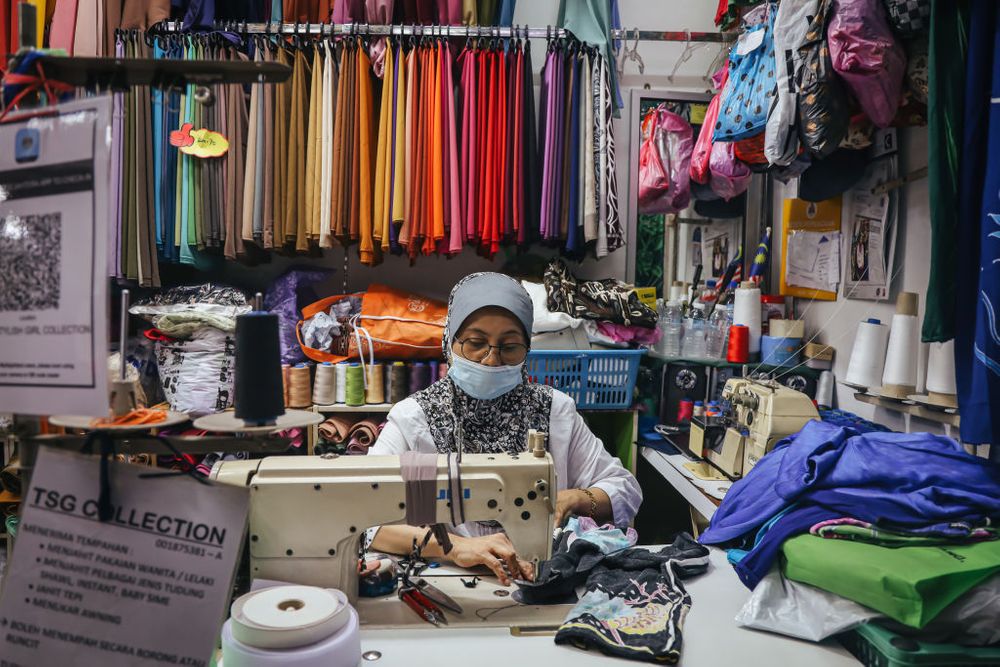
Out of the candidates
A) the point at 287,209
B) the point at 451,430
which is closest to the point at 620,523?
the point at 451,430

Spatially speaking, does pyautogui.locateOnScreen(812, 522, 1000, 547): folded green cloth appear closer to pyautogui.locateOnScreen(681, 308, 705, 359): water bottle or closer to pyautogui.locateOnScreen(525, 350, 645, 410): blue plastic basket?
pyautogui.locateOnScreen(525, 350, 645, 410): blue plastic basket

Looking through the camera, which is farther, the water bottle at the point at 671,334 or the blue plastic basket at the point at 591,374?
the water bottle at the point at 671,334

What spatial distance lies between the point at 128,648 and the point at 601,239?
2.57m

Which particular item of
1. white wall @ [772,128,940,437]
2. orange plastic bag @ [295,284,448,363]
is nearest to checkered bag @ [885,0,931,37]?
white wall @ [772,128,940,437]

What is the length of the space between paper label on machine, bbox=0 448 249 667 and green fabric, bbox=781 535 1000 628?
3.20 feet

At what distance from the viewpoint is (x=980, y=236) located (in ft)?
4.61

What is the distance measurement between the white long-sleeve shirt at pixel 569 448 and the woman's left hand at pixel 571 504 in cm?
12

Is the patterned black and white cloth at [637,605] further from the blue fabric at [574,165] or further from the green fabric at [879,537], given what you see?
the blue fabric at [574,165]

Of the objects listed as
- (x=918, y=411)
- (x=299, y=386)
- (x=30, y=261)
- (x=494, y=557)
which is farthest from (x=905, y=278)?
(x=30, y=261)

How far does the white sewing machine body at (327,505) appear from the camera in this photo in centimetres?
115

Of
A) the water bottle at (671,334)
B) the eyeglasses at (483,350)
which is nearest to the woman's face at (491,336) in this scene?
the eyeglasses at (483,350)

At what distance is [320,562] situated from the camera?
1163mm

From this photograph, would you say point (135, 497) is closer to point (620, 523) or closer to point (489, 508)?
point (489, 508)

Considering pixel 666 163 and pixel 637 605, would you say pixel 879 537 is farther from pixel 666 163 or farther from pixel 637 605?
pixel 666 163
